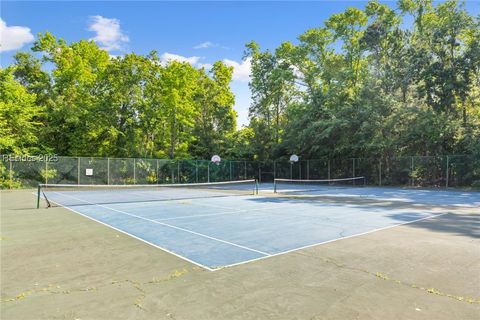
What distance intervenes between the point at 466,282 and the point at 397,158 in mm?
24653

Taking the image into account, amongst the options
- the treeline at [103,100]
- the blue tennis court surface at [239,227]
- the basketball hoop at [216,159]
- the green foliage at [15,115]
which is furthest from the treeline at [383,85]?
the green foliage at [15,115]

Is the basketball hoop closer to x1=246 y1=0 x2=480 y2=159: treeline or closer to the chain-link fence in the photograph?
the chain-link fence

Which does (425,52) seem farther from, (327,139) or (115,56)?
(115,56)

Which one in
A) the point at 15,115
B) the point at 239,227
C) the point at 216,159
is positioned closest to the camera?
the point at 239,227

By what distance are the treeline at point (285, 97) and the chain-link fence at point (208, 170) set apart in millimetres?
1177

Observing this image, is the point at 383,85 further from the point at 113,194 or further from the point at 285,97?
the point at 113,194

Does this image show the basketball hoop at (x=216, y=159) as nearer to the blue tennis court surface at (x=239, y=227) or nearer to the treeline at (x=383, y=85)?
the treeline at (x=383, y=85)

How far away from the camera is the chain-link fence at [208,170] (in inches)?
931

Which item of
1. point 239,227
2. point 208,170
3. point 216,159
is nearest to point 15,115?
point 208,170

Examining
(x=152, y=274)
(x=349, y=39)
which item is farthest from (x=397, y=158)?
(x=152, y=274)

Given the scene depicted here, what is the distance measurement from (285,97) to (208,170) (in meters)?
15.4

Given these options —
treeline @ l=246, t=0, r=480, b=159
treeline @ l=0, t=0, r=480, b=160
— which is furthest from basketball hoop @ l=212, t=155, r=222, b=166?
treeline @ l=246, t=0, r=480, b=159

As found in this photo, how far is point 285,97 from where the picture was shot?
4156 centimetres

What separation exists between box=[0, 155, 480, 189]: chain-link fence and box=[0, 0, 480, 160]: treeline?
1177 millimetres
